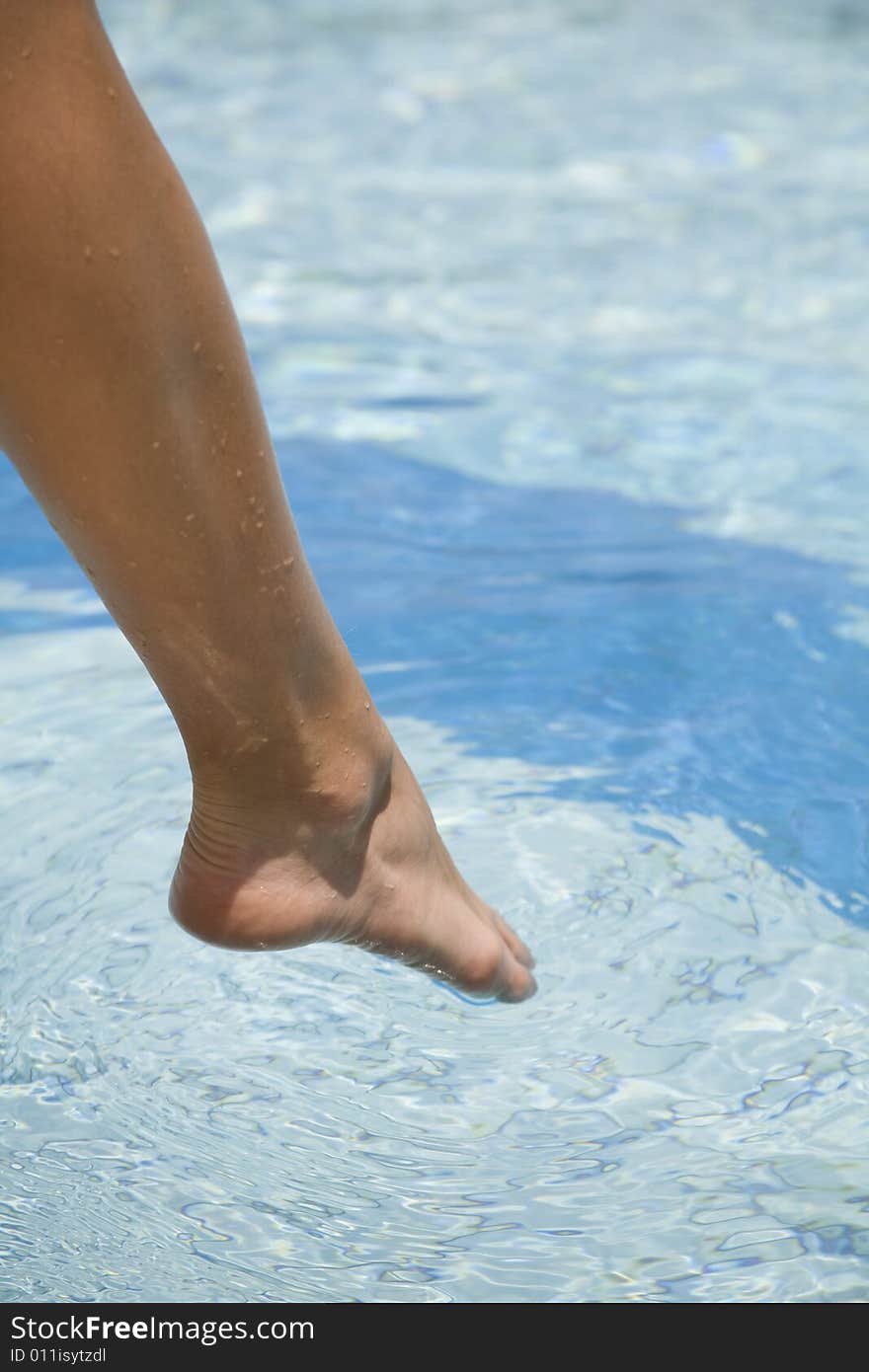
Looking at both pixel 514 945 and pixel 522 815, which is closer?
pixel 514 945

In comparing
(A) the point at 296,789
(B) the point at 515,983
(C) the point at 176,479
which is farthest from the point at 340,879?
(C) the point at 176,479

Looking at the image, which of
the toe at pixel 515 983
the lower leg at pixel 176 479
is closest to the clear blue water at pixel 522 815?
the toe at pixel 515 983

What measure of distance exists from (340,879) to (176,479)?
466mm

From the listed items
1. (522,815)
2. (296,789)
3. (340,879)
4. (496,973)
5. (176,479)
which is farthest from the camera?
(522,815)

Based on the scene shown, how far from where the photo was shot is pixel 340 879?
134 centimetres

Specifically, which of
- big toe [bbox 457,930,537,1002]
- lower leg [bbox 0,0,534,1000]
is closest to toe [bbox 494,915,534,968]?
big toe [bbox 457,930,537,1002]

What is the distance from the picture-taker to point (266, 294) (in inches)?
147

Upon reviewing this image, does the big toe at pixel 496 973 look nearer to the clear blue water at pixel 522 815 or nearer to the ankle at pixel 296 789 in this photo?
the clear blue water at pixel 522 815

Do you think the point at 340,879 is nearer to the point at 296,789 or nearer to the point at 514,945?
the point at 296,789

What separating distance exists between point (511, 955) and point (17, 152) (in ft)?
3.06

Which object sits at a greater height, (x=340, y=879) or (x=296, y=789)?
(x=296, y=789)

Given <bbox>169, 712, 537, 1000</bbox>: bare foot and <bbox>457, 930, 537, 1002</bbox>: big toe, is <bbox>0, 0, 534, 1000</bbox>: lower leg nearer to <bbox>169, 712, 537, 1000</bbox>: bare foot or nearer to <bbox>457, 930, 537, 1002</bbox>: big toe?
<bbox>169, 712, 537, 1000</bbox>: bare foot

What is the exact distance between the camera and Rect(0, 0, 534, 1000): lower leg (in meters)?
0.91

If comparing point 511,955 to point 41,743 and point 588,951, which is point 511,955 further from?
point 41,743
